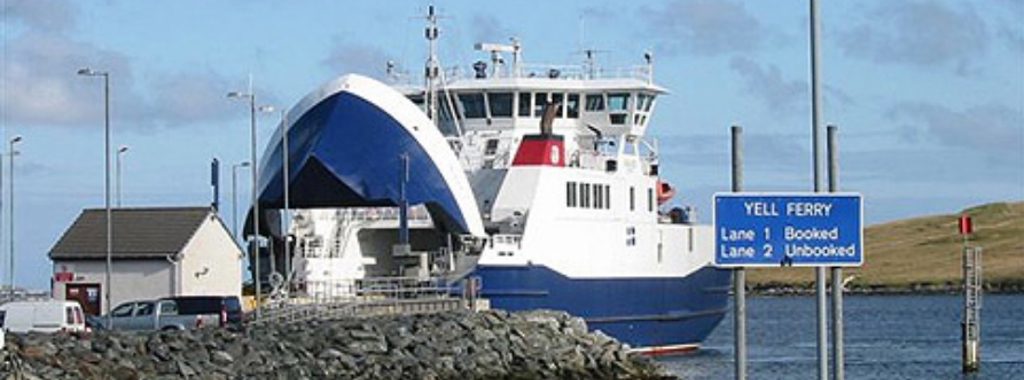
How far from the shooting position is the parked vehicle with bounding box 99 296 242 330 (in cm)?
4719

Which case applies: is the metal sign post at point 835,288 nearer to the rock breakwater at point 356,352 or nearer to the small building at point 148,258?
the rock breakwater at point 356,352

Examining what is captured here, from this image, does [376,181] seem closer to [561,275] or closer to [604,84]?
[561,275]

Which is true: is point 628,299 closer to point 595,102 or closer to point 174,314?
point 595,102

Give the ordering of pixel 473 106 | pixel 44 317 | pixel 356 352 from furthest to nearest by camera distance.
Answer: pixel 473 106 → pixel 44 317 → pixel 356 352

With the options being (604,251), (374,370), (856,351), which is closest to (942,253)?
(856,351)

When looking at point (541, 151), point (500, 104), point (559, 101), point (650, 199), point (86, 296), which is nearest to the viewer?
point (541, 151)

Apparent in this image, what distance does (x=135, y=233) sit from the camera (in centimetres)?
5478

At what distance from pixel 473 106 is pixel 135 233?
9104mm

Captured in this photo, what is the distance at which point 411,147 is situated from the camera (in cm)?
5016

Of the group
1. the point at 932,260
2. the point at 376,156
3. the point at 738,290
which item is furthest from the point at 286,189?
Answer: the point at 932,260

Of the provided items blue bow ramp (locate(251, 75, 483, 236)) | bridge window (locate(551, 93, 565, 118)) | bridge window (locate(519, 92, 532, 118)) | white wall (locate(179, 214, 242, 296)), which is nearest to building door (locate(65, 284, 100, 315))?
white wall (locate(179, 214, 242, 296))

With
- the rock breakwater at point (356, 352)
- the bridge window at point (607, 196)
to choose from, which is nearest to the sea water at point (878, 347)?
the bridge window at point (607, 196)

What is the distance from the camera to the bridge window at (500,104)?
55781 mm

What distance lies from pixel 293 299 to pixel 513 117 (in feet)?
28.7
